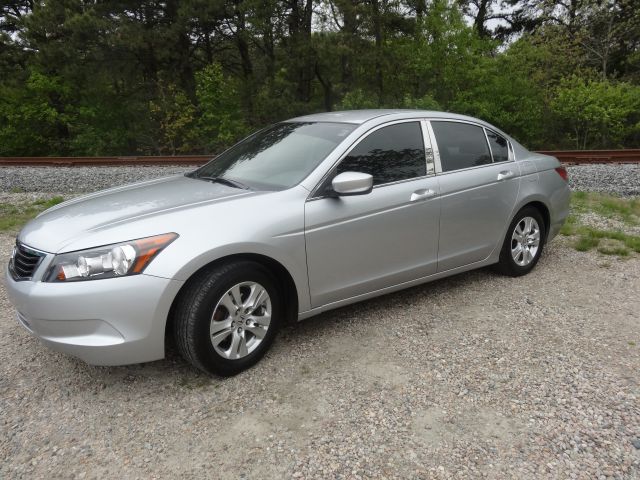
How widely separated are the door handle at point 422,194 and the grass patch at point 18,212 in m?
6.06

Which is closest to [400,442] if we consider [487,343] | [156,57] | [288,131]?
[487,343]

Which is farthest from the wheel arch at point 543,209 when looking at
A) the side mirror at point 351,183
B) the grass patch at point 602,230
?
the side mirror at point 351,183

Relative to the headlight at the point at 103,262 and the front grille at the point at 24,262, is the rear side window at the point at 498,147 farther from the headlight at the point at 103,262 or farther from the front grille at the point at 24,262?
the front grille at the point at 24,262

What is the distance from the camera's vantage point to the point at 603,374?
3.07 metres

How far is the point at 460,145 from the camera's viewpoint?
14.0ft

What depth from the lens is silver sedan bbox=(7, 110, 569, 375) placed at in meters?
2.70

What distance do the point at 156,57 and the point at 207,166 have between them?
20605 millimetres

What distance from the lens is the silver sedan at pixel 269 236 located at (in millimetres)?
2695

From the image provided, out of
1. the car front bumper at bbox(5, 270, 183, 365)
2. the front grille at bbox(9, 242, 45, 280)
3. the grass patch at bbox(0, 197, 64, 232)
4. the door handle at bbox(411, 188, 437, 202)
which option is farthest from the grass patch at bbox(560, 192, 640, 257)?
the grass patch at bbox(0, 197, 64, 232)

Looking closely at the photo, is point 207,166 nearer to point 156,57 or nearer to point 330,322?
point 330,322

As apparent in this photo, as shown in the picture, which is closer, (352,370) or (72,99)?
(352,370)

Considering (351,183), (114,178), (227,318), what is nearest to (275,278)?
(227,318)

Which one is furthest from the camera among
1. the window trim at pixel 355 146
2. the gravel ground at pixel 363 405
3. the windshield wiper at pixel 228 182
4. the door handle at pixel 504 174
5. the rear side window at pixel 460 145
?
the door handle at pixel 504 174

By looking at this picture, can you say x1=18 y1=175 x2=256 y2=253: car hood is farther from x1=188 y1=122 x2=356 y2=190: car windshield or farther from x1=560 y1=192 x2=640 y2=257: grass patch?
x1=560 y1=192 x2=640 y2=257: grass patch
